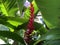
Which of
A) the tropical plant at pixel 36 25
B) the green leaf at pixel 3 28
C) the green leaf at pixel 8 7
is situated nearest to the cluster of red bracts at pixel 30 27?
the tropical plant at pixel 36 25

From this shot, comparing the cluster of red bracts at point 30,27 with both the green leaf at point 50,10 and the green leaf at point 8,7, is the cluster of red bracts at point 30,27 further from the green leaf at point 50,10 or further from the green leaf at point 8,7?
the green leaf at point 8,7

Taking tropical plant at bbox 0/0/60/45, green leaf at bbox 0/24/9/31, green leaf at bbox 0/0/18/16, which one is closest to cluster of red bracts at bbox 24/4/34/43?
tropical plant at bbox 0/0/60/45

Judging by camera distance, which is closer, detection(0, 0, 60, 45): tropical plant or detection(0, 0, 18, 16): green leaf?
detection(0, 0, 60, 45): tropical plant

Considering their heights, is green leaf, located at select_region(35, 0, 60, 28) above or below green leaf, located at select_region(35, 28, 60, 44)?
above

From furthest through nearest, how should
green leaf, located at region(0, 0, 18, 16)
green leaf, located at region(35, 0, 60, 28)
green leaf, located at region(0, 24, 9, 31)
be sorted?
green leaf, located at region(0, 0, 18, 16) → green leaf, located at region(0, 24, 9, 31) → green leaf, located at region(35, 0, 60, 28)

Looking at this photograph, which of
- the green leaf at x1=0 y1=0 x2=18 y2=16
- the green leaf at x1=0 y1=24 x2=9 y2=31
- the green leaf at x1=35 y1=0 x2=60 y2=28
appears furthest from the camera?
the green leaf at x1=0 y1=0 x2=18 y2=16

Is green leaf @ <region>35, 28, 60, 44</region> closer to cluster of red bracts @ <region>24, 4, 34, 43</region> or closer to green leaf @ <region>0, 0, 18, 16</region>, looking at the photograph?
cluster of red bracts @ <region>24, 4, 34, 43</region>
